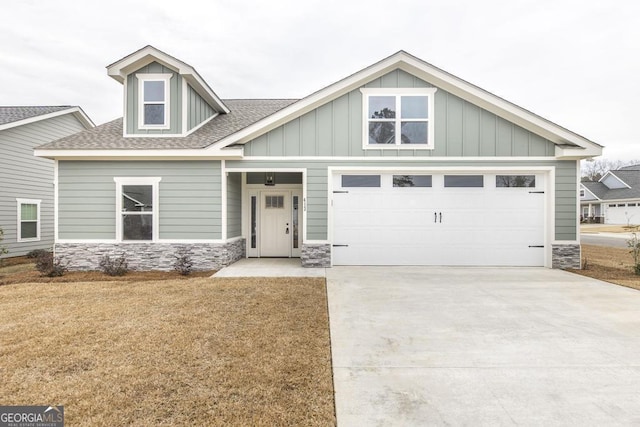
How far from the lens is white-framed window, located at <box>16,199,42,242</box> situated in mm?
12062

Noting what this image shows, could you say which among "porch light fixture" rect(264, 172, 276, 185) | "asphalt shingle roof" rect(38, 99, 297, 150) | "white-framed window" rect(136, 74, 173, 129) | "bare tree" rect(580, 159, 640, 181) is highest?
"bare tree" rect(580, 159, 640, 181)

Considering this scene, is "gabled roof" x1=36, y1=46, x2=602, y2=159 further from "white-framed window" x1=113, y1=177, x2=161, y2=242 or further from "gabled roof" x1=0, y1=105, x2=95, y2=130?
"gabled roof" x1=0, y1=105, x2=95, y2=130

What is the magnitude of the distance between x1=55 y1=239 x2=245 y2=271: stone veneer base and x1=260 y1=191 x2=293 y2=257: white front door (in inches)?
89.3

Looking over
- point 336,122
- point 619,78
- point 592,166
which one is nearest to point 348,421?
point 336,122

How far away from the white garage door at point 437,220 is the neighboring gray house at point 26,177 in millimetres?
11552

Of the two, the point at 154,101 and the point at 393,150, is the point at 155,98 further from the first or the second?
the point at 393,150

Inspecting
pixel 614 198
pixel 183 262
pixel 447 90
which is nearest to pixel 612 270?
pixel 447 90

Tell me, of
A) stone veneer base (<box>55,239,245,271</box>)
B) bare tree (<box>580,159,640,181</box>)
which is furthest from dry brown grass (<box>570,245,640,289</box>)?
bare tree (<box>580,159,640,181</box>)

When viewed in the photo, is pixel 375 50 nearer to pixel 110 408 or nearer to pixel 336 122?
pixel 336 122

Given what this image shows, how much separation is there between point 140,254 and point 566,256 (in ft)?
37.9

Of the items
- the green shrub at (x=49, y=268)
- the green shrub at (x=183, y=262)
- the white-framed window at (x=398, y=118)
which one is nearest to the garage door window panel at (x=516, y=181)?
the white-framed window at (x=398, y=118)

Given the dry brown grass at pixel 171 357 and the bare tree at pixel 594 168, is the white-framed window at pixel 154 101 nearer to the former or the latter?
the dry brown grass at pixel 171 357

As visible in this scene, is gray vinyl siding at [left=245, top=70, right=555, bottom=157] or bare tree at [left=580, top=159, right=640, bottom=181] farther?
bare tree at [left=580, top=159, right=640, bottom=181]

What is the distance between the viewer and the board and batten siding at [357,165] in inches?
354
